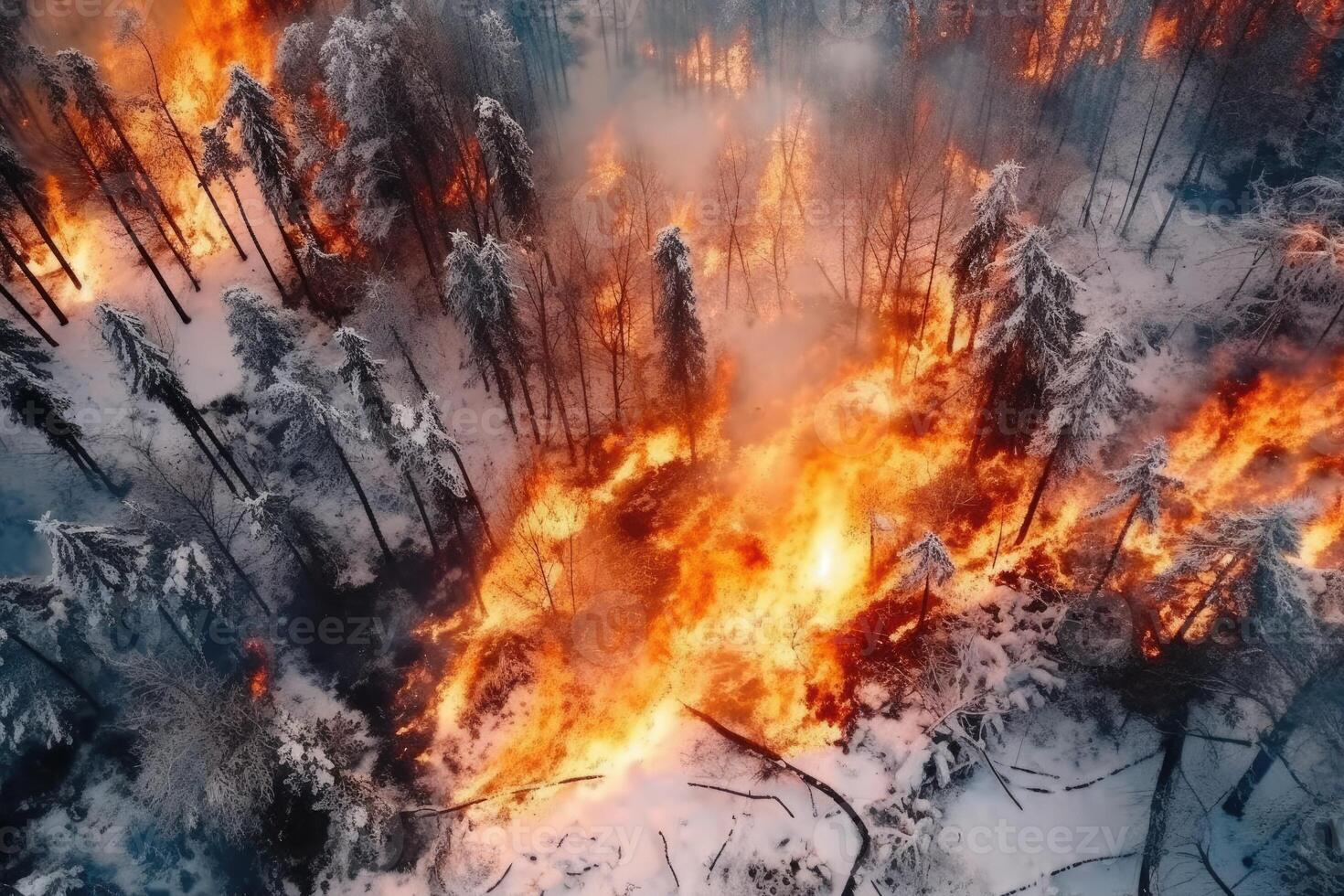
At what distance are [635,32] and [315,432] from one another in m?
38.7

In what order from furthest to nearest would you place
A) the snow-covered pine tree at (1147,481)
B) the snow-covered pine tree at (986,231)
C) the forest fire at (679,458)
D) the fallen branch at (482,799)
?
the snow-covered pine tree at (986,231) < the fallen branch at (482,799) < the forest fire at (679,458) < the snow-covered pine tree at (1147,481)

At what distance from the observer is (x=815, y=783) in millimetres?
27625

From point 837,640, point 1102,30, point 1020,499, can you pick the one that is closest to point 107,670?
Result: point 837,640

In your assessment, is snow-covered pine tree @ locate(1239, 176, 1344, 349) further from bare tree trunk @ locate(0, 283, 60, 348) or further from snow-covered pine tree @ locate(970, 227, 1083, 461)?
bare tree trunk @ locate(0, 283, 60, 348)

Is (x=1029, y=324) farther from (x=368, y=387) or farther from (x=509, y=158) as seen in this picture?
(x=368, y=387)

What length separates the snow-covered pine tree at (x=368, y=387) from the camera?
2680 cm

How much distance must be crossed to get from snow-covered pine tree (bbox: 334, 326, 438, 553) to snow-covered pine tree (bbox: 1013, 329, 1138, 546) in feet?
80.3

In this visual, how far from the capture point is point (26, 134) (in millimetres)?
44125

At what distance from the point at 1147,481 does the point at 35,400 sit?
42448 mm

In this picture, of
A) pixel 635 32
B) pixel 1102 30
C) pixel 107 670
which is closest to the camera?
pixel 107 670

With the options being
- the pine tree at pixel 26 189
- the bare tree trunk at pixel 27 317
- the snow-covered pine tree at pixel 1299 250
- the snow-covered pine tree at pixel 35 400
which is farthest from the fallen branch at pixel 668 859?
the pine tree at pixel 26 189

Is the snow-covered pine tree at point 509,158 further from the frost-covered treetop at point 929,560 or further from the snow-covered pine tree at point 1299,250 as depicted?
the snow-covered pine tree at point 1299,250

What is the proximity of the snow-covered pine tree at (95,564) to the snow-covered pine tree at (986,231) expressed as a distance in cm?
3571

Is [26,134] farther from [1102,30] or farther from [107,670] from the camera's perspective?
[1102,30]
